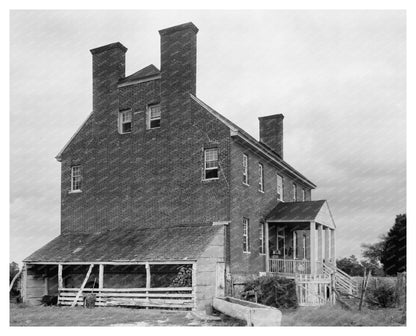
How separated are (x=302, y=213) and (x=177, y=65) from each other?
384 inches

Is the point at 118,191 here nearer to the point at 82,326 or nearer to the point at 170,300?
the point at 170,300

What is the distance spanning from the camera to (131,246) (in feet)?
82.3

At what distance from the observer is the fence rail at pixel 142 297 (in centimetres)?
2238

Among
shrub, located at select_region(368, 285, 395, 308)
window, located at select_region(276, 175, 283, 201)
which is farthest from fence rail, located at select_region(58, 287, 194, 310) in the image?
window, located at select_region(276, 175, 283, 201)

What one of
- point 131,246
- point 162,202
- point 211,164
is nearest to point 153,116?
point 211,164

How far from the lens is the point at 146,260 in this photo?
75.9ft

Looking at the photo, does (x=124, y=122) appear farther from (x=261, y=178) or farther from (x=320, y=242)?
(x=320, y=242)

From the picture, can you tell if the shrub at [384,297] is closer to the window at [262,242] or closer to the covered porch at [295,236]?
the covered porch at [295,236]

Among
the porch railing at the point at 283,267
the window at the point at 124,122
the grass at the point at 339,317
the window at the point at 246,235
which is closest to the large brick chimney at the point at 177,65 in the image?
the window at the point at 124,122

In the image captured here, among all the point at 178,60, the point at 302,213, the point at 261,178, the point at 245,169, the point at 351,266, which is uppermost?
the point at 178,60

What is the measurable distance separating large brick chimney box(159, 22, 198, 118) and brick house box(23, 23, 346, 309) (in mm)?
48

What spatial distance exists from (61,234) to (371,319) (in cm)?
1677

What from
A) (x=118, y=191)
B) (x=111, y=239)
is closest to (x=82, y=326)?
(x=111, y=239)

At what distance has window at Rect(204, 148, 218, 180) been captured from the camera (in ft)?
84.1
